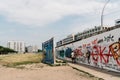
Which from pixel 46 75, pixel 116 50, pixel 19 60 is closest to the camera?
pixel 116 50

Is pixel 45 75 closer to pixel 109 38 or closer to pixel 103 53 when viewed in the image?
pixel 103 53

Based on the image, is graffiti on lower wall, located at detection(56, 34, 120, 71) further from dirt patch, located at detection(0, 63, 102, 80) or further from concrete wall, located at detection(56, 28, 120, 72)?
dirt patch, located at detection(0, 63, 102, 80)

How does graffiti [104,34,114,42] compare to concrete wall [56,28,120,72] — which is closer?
concrete wall [56,28,120,72]

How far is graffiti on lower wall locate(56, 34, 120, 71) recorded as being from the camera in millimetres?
18969

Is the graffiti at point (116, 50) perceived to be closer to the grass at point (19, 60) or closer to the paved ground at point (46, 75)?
the paved ground at point (46, 75)

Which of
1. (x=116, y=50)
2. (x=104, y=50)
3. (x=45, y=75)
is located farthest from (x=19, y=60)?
(x=116, y=50)

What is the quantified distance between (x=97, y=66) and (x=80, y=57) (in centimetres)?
908

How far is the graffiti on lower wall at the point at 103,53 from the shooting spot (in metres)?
19.0

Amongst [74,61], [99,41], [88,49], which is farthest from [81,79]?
[74,61]

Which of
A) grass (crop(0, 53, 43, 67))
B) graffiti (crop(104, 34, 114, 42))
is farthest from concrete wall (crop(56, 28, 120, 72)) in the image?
grass (crop(0, 53, 43, 67))

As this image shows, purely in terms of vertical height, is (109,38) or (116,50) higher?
(109,38)

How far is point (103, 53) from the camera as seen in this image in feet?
71.9

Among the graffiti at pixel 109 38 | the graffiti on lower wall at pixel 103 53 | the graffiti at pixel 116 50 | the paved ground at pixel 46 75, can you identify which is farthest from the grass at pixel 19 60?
the graffiti at pixel 116 50

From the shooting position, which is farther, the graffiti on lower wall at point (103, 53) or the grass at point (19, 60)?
the grass at point (19, 60)
